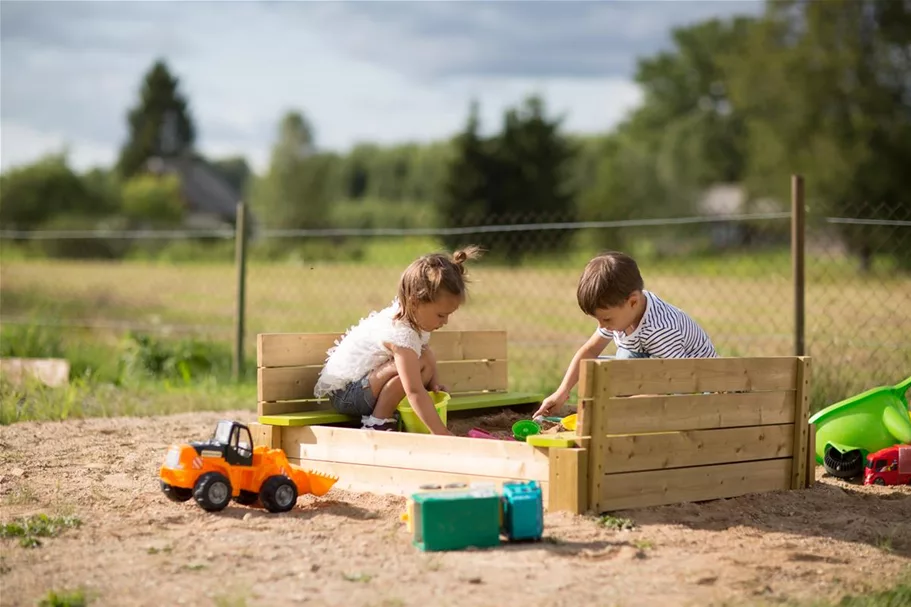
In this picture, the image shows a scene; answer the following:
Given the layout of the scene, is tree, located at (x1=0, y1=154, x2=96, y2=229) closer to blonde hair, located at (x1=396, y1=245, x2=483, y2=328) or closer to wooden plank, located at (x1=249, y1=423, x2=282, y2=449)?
wooden plank, located at (x1=249, y1=423, x2=282, y2=449)

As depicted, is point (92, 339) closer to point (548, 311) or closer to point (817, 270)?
point (548, 311)

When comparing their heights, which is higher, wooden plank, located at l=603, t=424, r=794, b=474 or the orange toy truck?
wooden plank, located at l=603, t=424, r=794, b=474

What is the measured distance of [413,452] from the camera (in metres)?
4.30

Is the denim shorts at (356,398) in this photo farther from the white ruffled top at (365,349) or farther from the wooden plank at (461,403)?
the wooden plank at (461,403)

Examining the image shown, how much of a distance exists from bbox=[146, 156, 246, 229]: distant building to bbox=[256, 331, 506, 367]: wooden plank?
62.8 metres

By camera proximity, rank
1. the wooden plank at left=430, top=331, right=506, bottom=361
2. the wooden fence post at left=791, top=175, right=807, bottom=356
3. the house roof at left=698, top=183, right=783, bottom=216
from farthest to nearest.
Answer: the house roof at left=698, top=183, right=783, bottom=216 < the wooden fence post at left=791, top=175, right=807, bottom=356 < the wooden plank at left=430, top=331, right=506, bottom=361

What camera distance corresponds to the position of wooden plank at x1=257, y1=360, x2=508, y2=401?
4977 mm

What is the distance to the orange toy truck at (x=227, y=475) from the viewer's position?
3908mm

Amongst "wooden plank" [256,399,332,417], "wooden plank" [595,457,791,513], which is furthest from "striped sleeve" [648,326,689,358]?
"wooden plank" [256,399,332,417]

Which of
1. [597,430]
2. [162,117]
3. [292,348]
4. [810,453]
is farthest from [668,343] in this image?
[162,117]

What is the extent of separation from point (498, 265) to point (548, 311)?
3402mm

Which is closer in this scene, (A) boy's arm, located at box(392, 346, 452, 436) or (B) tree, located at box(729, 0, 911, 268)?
(A) boy's arm, located at box(392, 346, 452, 436)

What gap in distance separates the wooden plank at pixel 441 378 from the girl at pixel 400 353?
15 centimetres

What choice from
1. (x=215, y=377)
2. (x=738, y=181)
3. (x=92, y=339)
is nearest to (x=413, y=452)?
(x=215, y=377)
